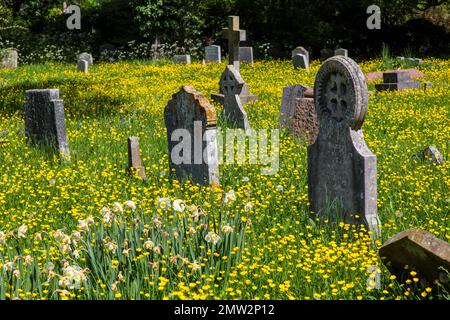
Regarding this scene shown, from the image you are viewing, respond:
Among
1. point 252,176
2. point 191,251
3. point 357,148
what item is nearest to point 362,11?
point 252,176

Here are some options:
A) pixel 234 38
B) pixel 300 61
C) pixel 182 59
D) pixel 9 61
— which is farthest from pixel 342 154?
pixel 9 61

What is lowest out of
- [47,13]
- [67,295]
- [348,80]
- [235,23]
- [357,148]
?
[67,295]

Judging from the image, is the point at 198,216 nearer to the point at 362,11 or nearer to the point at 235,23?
the point at 235,23

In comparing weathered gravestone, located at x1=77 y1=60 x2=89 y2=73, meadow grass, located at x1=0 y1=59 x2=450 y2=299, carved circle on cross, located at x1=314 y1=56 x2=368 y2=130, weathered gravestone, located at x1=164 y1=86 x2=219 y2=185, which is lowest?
meadow grass, located at x1=0 y1=59 x2=450 y2=299

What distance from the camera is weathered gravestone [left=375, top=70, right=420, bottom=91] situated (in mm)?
16812

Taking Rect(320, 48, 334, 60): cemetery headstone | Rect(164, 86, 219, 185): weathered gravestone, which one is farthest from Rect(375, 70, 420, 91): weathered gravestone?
Rect(320, 48, 334, 60): cemetery headstone

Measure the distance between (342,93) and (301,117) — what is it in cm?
434

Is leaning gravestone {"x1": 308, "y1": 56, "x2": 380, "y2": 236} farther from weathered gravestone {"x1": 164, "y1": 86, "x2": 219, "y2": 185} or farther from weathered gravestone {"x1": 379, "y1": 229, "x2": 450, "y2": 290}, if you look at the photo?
weathered gravestone {"x1": 164, "y1": 86, "x2": 219, "y2": 185}

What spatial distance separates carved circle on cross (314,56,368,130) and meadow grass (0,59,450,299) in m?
1.07

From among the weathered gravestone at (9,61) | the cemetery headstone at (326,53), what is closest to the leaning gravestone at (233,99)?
the weathered gravestone at (9,61)

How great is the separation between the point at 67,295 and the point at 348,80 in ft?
11.5

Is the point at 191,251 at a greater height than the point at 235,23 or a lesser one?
lesser

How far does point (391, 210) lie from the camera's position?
6836 millimetres

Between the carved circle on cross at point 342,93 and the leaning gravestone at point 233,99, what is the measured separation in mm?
5175
